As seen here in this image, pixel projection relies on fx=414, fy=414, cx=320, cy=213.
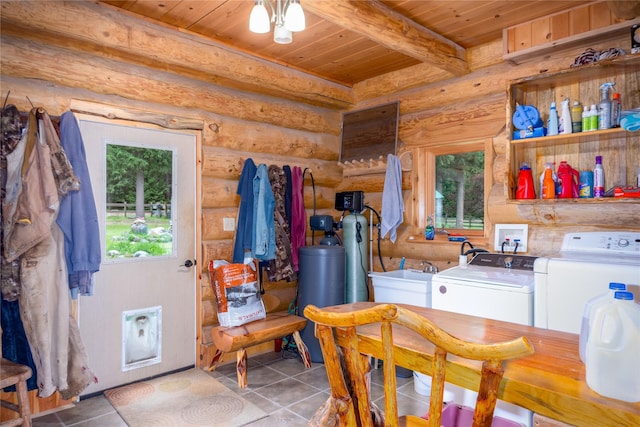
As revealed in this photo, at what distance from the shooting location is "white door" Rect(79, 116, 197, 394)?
3.09 metres

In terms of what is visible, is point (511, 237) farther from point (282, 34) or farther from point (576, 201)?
point (282, 34)

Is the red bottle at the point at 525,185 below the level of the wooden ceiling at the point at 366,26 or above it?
below

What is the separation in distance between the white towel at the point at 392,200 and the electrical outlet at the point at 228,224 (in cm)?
139

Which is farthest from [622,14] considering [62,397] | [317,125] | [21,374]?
[62,397]

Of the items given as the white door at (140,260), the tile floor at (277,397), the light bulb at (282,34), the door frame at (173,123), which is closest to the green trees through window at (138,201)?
the white door at (140,260)

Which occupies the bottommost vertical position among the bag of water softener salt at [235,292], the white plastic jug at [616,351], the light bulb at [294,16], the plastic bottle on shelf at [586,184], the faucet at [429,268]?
the bag of water softener salt at [235,292]

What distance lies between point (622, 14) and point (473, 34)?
989 millimetres

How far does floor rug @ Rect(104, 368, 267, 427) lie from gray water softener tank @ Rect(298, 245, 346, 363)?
35.6 inches

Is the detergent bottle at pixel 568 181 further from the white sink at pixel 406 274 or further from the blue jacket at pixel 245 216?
the blue jacket at pixel 245 216

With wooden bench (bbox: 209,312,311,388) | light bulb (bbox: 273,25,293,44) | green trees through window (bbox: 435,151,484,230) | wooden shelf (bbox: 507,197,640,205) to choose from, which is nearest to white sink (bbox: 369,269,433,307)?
green trees through window (bbox: 435,151,484,230)

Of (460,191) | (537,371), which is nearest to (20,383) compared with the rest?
(537,371)

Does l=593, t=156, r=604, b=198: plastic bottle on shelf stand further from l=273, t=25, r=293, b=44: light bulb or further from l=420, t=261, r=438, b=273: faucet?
l=273, t=25, r=293, b=44: light bulb

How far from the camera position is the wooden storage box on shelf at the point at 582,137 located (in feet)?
8.77

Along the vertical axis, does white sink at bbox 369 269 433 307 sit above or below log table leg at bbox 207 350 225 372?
above
